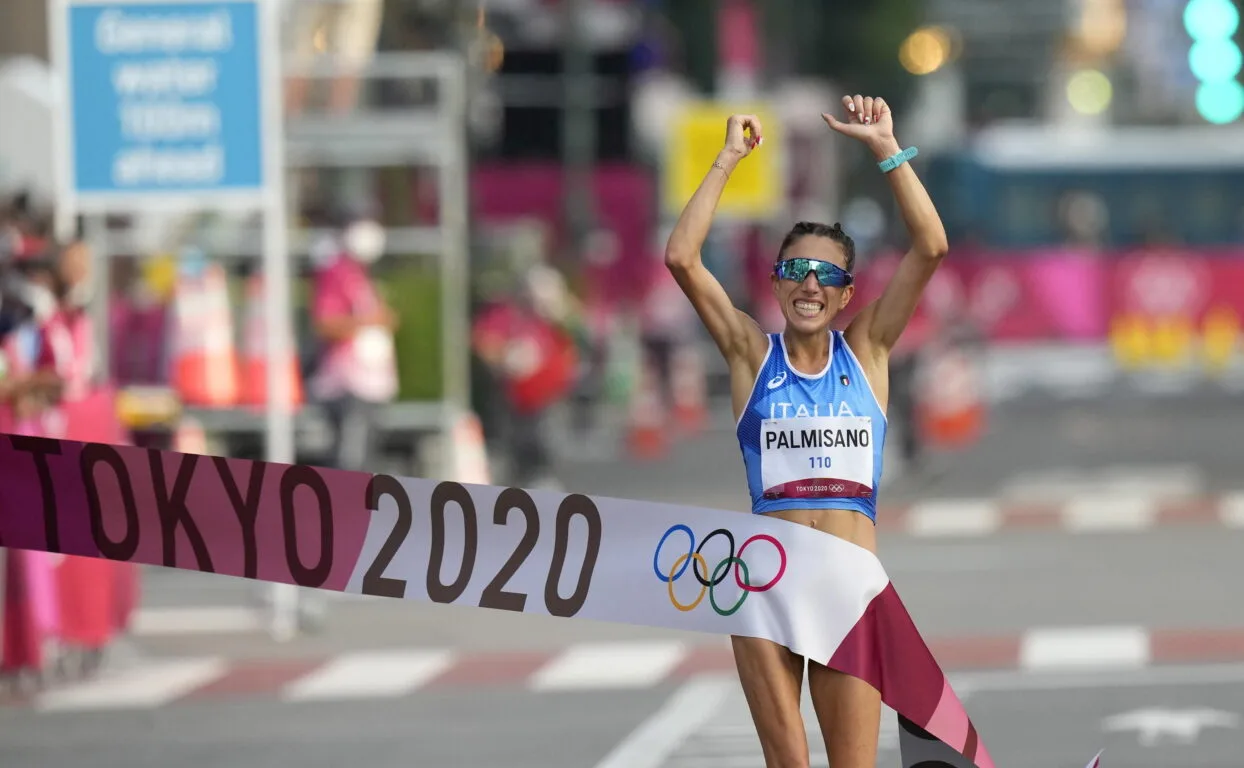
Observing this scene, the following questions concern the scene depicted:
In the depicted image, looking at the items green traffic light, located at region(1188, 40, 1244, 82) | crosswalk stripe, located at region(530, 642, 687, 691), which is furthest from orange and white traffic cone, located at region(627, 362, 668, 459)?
crosswalk stripe, located at region(530, 642, 687, 691)

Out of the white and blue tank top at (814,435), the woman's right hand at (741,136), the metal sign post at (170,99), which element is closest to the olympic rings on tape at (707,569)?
the white and blue tank top at (814,435)

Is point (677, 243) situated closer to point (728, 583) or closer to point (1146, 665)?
point (728, 583)

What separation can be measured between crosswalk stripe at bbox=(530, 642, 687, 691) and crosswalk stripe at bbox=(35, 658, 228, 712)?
→ 5.05 ft

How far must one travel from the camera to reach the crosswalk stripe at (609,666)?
12.3m

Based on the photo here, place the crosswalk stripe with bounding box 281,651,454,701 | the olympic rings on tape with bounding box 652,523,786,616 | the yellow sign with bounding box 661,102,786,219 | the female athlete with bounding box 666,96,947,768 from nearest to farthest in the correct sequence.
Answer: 1. the female athlete with bounding box 666,96,947,768
2. the olympic rings on tape with bounding box 652,523,786,616
3. the crosswalk stripe with bounding box 281,651,454,701
4. the yellow sign with bounding box 661,102,786,219

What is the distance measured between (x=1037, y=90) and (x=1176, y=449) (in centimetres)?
7452

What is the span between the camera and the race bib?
701 centimetres

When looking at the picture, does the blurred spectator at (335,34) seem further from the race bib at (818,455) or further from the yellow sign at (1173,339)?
the race bib at (818,455)

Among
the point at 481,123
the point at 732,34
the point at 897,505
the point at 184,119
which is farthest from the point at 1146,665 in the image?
the point at 732,34

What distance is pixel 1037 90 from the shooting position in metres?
98.4

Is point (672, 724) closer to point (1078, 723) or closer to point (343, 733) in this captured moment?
point (343, 733)

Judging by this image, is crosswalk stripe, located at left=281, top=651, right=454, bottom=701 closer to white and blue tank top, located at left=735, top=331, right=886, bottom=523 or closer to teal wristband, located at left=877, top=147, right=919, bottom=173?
white and blue tank top, located at left=735, top=331, right=886, bottom=523

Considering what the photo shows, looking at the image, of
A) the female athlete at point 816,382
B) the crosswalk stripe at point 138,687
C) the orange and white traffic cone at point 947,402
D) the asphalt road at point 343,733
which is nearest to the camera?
the female athlete at point 816,382

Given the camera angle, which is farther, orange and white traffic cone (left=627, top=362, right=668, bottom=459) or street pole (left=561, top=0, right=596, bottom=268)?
street pole (left=561, top=0, right=596, bottom=268)
